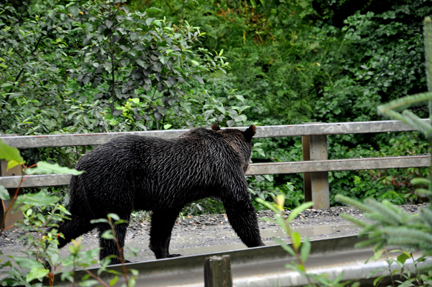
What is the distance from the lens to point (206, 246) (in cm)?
520

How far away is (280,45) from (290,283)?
10.5m

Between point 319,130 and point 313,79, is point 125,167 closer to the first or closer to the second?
point 319,130

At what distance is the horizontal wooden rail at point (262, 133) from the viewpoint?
18.8 feet

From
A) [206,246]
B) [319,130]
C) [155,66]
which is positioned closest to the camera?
[206,246]

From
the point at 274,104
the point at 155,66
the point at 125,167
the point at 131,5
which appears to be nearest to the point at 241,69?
the point at 274,104

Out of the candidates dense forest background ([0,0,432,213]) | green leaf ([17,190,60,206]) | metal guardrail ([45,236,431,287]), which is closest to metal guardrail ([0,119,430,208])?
dense forest background ([0,0,432,213])

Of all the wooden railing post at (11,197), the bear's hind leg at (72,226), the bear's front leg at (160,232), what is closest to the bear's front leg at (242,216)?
the bear's front leg at (160,232)

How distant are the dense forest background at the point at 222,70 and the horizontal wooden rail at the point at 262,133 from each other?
71 cm

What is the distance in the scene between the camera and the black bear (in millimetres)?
3760

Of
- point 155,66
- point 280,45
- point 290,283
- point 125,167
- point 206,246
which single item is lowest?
point 206,246

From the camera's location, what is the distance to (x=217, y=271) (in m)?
2.16

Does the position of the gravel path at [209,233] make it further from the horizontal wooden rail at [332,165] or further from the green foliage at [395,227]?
the green foliage at [395,227]

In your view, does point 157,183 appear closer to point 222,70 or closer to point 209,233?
point 209,233

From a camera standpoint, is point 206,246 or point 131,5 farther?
point 131,5
